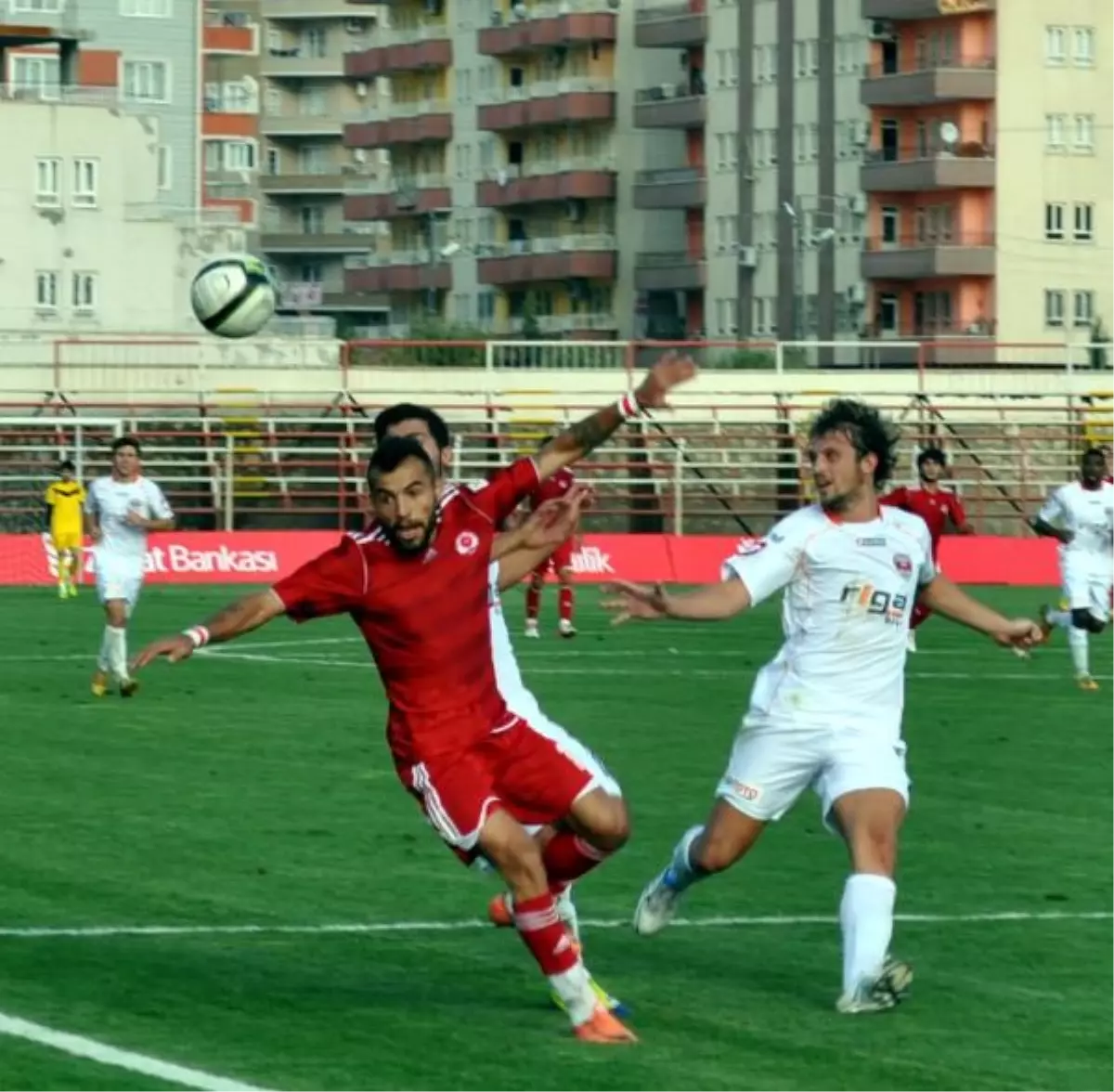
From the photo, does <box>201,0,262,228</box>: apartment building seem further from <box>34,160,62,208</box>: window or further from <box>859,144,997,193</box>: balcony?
<box>34,160,62,208</box>: window

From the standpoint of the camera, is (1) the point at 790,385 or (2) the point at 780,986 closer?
(2) the point at 780,986

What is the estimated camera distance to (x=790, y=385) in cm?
7031

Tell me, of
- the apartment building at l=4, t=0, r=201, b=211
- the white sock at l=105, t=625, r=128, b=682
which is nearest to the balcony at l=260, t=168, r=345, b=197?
the apartment building at l=4, t=0, r=201, b=211

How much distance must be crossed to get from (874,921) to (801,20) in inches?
4026

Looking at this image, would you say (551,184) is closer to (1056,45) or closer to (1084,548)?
(1056,45)

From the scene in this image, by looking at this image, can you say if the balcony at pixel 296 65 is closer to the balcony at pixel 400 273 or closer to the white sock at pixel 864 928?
the balcony at pixel 400 273

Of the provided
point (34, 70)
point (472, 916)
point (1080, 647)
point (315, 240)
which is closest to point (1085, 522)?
point (1080, 647)

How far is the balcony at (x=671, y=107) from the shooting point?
118 meters

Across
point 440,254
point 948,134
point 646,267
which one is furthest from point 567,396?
point 440,254

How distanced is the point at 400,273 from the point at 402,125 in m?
5.95

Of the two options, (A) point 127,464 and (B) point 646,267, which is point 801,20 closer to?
(B) point 646,267

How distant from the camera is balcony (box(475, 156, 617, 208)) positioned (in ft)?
408

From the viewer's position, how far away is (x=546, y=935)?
10.6 m

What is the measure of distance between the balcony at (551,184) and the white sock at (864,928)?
113655 mm
